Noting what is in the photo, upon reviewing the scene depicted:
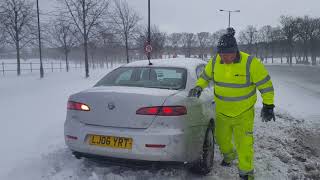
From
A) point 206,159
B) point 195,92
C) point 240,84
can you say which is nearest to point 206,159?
point 206,159

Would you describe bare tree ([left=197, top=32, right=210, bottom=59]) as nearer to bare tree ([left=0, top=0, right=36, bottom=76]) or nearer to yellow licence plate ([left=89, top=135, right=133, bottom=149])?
bare tree ([left=0, top=0, right=36, bottom=76])

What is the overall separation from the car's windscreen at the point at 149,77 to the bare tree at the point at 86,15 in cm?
2163

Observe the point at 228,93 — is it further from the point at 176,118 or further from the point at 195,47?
the point at 195,47

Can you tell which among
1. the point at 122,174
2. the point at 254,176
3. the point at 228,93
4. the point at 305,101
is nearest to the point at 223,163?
the point at 254,176

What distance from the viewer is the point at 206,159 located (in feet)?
15.5

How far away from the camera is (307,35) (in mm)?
55719

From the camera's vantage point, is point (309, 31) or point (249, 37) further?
point (249, 37)

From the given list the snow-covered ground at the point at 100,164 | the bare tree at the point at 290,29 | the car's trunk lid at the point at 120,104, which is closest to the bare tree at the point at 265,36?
the bare tree at the point at 290,29

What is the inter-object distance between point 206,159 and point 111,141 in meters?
1.36

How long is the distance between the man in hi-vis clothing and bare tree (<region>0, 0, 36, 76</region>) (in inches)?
1157

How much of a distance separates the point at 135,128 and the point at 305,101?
10491 millimetres

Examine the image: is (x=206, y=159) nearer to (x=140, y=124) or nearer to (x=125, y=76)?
(x=140, y=124)

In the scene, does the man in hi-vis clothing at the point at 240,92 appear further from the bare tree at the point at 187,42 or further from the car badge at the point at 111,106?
the bare tree at the point at 187,42

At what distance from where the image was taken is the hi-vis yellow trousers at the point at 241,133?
14.6 feet
